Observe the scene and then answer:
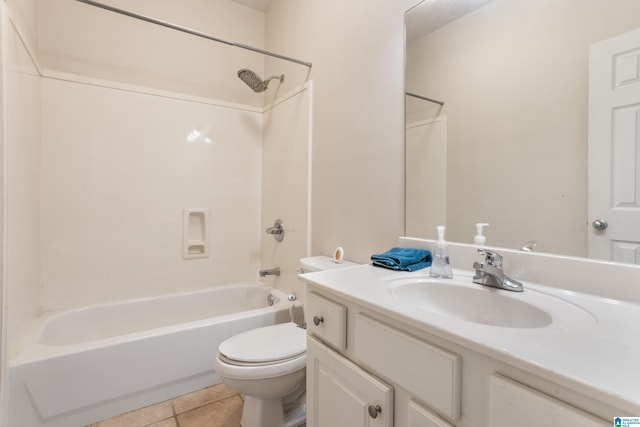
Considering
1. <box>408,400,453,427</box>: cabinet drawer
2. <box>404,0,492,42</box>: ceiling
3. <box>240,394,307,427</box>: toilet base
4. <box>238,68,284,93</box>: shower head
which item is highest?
<box>238,68,284,93</box>: shower head

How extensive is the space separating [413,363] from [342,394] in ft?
1.06

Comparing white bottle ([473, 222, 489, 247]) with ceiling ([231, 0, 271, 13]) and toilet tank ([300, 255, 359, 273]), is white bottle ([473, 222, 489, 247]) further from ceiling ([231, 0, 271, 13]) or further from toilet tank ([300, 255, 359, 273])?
ceiling ([231, 0, 271, 13])

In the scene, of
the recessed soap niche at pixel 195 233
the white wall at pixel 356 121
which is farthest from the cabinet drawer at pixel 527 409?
the recessed soap niche at pixel 195 233

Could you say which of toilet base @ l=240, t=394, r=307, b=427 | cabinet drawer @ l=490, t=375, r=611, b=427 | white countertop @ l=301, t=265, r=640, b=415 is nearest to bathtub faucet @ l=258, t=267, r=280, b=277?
toilet base @ l=240, t=394, r=307, b=427

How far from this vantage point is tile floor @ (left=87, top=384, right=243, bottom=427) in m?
1.49

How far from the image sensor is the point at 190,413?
1562mm

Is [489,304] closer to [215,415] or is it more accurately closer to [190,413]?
[215,415]

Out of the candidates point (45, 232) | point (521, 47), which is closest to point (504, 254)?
Answer: point (521, 47)

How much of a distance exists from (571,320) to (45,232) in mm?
2579

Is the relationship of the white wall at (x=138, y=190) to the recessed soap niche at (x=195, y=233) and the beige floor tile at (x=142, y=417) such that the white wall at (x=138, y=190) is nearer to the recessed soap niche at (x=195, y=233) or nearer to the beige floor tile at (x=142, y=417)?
the recessed soap niche at (x=195, y=233)

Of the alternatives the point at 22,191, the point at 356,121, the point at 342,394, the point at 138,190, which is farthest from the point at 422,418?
the point at 138,190

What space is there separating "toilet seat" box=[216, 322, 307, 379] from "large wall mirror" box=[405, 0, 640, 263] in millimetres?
752

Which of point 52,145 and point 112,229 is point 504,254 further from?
point 52,145

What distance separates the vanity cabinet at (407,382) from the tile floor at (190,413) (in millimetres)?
771
